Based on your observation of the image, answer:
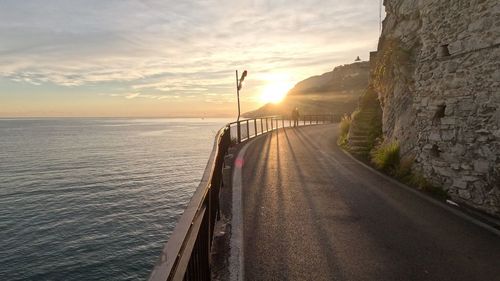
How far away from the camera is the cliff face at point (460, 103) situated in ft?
23.9

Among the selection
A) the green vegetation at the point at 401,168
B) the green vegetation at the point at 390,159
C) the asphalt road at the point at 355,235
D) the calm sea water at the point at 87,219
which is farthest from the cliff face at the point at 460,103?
the calm sea water at the point at 87,219

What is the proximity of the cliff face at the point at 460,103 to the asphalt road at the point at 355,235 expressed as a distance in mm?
954

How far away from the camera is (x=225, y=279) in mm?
4898

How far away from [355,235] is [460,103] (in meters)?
4.26

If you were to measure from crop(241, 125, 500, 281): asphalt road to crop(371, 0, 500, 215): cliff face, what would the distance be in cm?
95

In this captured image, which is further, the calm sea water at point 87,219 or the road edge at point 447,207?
the calm sea water at point 87,219

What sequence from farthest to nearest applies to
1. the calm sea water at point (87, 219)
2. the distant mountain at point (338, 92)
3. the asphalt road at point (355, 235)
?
the distant mountain at point (338, 92) < the calm sea water at point (87, 219) < the asphalt road at point (355, 235)

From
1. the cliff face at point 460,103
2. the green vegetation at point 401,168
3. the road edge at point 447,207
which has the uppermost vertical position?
the cliff face at point 460,103

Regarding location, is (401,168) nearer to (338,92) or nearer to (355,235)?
(355,235)

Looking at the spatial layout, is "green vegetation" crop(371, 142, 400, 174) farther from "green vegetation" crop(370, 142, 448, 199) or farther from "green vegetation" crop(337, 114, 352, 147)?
"green vegetation" crop(337, 114, 352, 147)

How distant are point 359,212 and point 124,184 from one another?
93.8 ft

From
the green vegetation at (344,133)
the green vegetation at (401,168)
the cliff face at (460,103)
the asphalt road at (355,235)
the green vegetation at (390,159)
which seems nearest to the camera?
the asphalt road at (355,235)

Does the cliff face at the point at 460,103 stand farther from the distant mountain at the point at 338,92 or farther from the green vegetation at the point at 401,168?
the distant mountain at the point at 338,92

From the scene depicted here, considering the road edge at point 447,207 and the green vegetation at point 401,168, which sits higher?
the green vegetation at point 401,168
